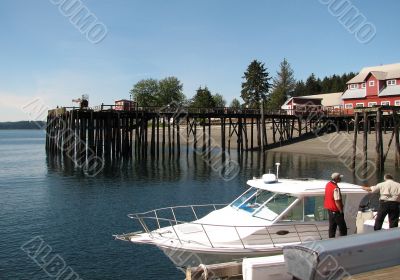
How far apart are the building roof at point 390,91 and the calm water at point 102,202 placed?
1903cm

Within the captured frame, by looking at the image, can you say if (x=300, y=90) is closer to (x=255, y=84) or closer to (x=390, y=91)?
(x=255, y=84)

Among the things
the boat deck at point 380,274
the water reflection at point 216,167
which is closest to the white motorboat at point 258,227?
the boat deck at point 380,274

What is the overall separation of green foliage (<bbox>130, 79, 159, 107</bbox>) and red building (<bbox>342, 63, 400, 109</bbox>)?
71.7m

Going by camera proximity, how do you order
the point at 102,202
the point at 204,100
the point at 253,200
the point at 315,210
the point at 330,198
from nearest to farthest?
the point at 330,198 < the point at 315,210 < the point at 253,200 < the point at 102,202 < the point at 204,100

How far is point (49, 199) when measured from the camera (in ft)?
83.6

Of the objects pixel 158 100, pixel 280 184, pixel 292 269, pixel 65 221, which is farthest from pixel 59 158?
pixel 158 100

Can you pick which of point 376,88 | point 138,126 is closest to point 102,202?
point 138,126

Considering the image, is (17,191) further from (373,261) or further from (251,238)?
(373,261)

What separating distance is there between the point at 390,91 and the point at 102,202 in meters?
48.7

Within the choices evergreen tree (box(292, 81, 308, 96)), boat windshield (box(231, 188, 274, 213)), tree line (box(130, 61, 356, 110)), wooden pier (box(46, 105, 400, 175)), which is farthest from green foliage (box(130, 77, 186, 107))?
boat windshield (box(231, 188, 274, 213))

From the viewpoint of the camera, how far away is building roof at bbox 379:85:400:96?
58.7 m

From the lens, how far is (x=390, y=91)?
59.5m

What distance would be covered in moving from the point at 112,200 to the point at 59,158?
26.4 m

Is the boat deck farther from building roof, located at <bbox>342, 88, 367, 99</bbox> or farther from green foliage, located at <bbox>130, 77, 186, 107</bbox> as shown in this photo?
green foliage, located at <bbox>130, 77, 186, 107</bbox>
